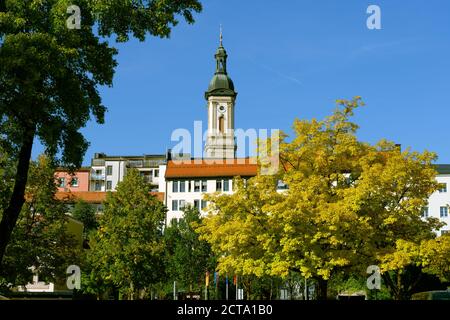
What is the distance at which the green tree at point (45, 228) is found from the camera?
142 feet

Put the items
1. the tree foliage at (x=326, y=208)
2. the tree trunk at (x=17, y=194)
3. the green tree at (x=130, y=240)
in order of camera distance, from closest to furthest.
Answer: the tree trunk at (x=17, y=194), the tree foliage at (x=326, y=208), the green tree at (x=130, y=240)

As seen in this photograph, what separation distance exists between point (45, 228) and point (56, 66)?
2793 cm

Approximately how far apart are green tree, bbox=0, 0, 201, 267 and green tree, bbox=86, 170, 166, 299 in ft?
90.9

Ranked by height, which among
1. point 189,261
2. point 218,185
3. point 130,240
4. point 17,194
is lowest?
point 189,261

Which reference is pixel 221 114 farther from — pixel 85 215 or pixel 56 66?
pixel 56 66

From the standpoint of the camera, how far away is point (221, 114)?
15650 centimetres

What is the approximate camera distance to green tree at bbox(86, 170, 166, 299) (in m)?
49.3

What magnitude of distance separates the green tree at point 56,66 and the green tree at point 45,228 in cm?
2262

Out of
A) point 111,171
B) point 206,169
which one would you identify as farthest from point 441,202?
point 111,171

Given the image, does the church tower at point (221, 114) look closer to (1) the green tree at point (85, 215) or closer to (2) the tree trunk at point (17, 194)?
(1) the green tree at point (85, 215)

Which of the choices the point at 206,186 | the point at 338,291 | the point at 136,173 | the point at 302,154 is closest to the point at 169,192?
the point at 206,186

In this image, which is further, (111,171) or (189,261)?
(111,171)

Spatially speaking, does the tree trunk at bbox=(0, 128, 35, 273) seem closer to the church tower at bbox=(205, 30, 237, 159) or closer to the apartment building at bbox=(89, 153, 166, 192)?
the apartment building at bbox=(89, 153, 166, 192)

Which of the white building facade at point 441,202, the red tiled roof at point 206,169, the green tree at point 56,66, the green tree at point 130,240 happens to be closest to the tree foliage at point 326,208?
the green tree at point 56,66
